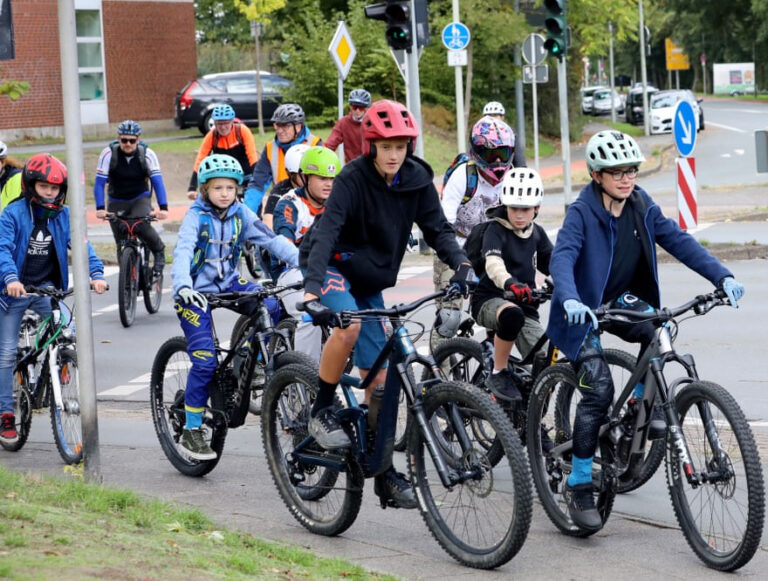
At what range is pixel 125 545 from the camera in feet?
18.0

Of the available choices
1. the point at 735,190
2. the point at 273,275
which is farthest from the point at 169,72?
the point at 273,275

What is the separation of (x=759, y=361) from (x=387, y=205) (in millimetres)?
5583

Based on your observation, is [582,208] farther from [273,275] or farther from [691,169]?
[691,169]

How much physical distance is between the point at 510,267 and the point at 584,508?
183 cm

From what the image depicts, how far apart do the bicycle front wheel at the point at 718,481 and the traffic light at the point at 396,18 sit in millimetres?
12214

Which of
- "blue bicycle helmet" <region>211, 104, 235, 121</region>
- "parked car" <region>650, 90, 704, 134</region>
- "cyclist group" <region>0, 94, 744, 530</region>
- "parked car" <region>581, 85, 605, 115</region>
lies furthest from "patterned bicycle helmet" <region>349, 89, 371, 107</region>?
"parked car" <region>581, 85, 605, 115</region>

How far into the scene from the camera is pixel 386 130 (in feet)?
19.7

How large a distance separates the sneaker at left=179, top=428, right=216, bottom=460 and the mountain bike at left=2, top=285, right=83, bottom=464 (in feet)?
2.52

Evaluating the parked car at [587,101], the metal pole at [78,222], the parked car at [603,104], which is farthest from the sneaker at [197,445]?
the parked car at [587,101]

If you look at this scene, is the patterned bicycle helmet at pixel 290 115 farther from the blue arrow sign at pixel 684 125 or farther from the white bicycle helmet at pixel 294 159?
the blue arrow sign at pixel 684 125

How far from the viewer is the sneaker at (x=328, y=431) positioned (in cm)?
624

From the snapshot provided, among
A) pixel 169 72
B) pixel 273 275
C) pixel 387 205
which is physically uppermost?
pixel 169 72

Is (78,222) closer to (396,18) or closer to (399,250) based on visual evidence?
(399,250)

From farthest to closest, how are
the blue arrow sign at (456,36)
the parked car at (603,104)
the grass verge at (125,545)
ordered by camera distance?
the parked car at (603,104) → the blue arrow sign at (456,36) → the grass verge at (125,545)
